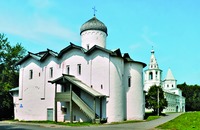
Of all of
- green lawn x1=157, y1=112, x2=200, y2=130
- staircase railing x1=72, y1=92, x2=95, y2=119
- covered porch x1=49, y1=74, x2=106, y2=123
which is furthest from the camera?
covered porch x1=49, y1=74, x2=106, y2=123

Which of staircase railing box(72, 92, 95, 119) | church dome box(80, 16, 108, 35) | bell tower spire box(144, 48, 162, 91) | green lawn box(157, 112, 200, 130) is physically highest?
church dome box(80, 16, 108, 35)

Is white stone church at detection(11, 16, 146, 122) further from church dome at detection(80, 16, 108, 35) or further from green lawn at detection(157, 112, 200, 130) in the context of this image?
green lawn at detection(157, 112, 200, 130)

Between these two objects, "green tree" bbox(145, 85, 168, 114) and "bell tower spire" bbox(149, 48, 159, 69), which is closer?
"green tree" bbox(145, 85, 168, 114)

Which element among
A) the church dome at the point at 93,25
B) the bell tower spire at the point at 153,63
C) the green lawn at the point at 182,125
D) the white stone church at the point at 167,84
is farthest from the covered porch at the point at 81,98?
the bell tower spire at the point at 153,63

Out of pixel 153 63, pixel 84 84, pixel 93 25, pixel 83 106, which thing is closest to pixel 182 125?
pixel 83 106

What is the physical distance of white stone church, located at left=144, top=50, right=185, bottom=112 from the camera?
8294 centimetres

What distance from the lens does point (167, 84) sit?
10419cm

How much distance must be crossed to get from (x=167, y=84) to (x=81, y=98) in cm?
7846

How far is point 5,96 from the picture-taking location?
41.9 meters

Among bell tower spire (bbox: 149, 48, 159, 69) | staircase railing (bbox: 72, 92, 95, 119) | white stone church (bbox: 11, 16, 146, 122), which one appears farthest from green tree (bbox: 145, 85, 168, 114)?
bell tower spire (bbox: 149, 48, 159, 69)

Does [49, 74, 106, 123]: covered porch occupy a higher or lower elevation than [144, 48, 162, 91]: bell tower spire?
lower

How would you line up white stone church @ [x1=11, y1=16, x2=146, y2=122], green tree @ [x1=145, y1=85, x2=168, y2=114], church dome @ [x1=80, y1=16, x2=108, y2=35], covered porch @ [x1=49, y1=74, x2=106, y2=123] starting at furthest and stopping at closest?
1. green tree @ [x1=145, y1=85, x2=168, y2=114]
2. church dome @ [x1=80, y1=16, x2=108, y2=35]
3. white stone church @ [x1=11, y1=16, x2=146, y2=122]
4. covered porch @ [x1=49, y1=74, x2=106, y2=123]

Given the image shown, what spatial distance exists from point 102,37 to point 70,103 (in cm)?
1138

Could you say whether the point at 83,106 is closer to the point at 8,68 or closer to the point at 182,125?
the point at 182,125
